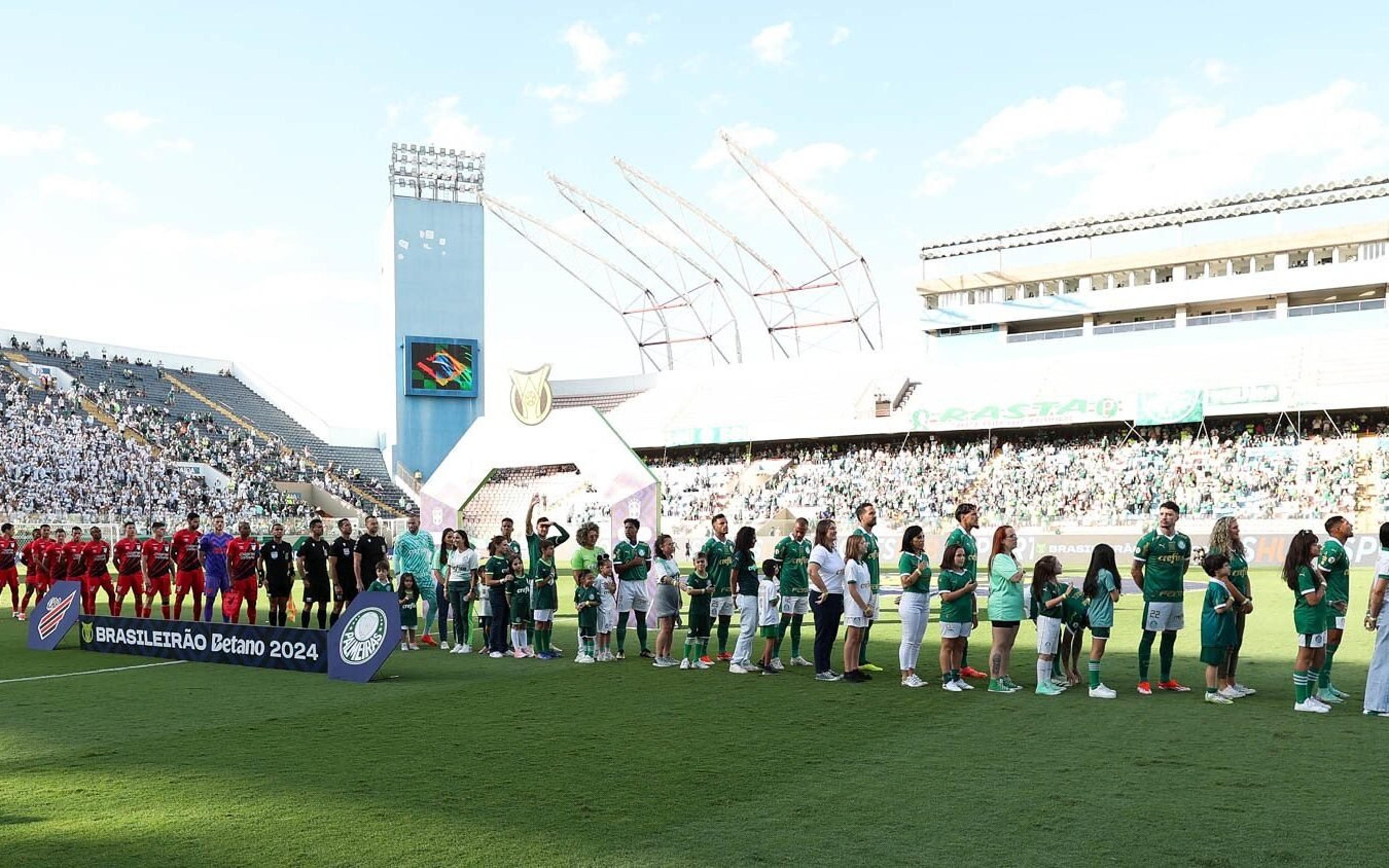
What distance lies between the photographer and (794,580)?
12.6 meters

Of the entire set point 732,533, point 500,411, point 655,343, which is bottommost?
point 732,533

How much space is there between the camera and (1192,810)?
6.46 m

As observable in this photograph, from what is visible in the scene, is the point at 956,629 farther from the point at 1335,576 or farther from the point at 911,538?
the point at 1335,576

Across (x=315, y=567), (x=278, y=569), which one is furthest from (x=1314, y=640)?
(x=278, y=569)

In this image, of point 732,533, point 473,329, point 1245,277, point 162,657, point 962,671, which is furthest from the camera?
point 473,329

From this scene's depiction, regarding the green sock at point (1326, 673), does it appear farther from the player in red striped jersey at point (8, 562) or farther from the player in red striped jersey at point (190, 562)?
the player in red striped jersey at point (8, 562)

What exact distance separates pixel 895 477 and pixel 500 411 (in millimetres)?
27535

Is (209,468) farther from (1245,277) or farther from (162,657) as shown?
(1245,277)

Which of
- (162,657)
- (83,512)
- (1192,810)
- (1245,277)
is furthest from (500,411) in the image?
(1245,277)

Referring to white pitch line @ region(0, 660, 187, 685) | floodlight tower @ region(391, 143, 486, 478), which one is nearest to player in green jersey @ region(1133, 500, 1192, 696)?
white pitch line @ region(0, 660, 187, 685)

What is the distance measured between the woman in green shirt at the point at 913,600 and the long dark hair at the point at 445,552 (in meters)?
6.57

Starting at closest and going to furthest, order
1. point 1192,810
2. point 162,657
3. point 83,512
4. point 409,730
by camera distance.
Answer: point 1192,810, point 409,730, point 162,657, point 83,512

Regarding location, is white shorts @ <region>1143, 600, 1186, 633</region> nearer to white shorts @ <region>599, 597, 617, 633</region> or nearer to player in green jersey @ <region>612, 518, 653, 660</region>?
player in green jersey @ <region>612, 518, 653, 660</region>

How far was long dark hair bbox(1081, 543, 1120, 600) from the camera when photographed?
10.6 m
